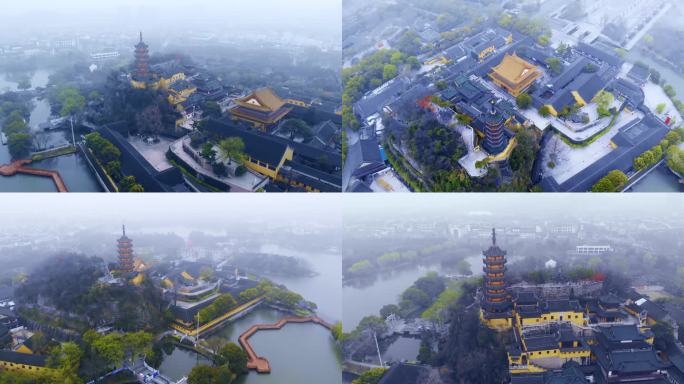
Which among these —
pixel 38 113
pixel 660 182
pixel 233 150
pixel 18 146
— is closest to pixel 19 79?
pixel 38 113

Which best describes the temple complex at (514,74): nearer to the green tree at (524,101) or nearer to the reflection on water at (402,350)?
the green tree at (524,101)

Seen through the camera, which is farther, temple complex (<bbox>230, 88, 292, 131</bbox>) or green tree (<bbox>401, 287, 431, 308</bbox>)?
temple complex (<bbox>230, 88, 292, 131</bbox>)

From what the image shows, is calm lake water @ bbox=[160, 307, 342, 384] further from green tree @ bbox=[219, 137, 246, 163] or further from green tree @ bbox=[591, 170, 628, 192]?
green tree @ bbox=[591, 170, 628, 192]

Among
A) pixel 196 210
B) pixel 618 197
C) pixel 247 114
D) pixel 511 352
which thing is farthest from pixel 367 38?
pixel 511 352

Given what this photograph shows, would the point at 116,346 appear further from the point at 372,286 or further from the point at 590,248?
the point at 590,248

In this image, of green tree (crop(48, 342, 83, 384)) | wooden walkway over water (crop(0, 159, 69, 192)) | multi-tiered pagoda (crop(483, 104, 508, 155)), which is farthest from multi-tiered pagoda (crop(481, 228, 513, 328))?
wooden walkway over water (crop(0, 159, 69, 192))

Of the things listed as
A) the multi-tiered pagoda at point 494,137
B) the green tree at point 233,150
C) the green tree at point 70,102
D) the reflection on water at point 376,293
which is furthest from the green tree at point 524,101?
the green tree at point 70,102

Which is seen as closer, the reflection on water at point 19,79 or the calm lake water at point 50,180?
the calm lake water at point 50,180
